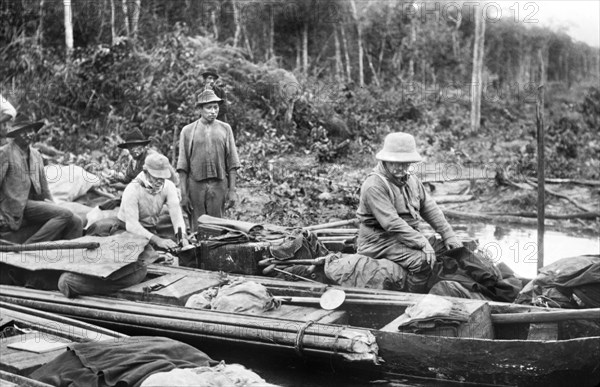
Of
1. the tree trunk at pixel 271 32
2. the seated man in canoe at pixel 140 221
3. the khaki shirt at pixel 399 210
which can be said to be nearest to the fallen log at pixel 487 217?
the khaki shirt at pixel 399 210

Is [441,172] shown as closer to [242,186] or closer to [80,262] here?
[242,186]

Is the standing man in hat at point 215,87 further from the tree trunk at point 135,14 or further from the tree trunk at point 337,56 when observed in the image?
the tree trunk at point 337,56

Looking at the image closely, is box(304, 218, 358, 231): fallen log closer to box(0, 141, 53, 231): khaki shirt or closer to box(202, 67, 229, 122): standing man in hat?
box(202, 67, 229, 122): standing man in hat

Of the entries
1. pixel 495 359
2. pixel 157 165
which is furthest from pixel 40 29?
pixel 495 359

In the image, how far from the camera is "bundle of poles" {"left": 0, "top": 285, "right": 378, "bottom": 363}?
4.83m

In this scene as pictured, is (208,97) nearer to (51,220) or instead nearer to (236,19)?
(51,220)

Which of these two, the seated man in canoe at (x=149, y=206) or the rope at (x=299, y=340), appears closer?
the rope at (x=299, y=340)

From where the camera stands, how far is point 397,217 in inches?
236

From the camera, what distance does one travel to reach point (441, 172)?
51.2 feet

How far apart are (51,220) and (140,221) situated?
1.14m

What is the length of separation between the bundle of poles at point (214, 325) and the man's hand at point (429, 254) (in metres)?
1.28

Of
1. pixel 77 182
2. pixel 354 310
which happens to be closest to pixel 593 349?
pixel 354 310

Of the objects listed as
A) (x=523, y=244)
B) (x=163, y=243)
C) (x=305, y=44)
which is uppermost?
(x=305, y=44)

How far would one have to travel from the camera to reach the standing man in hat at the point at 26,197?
24.8 feet
